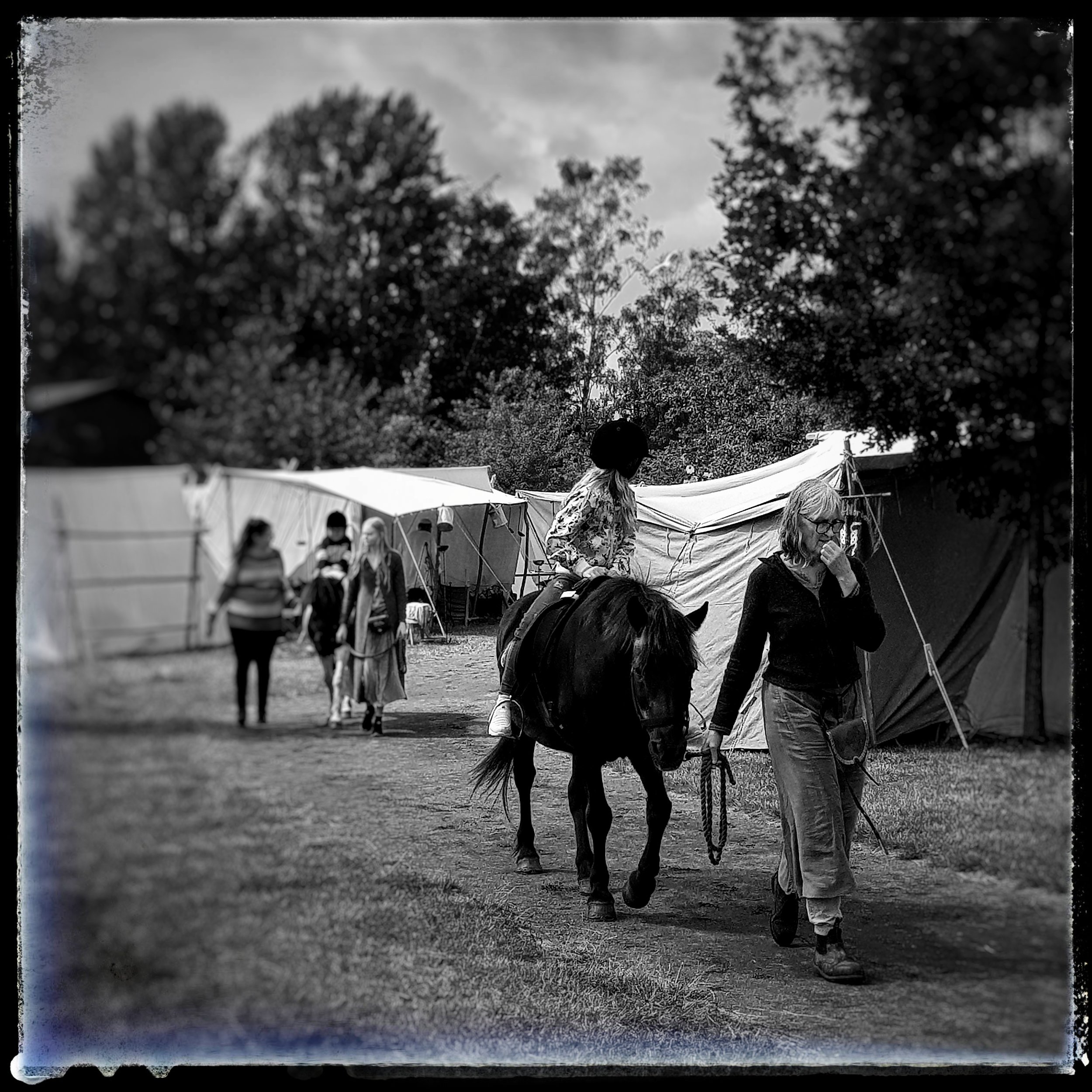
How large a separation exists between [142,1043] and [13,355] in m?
2.50

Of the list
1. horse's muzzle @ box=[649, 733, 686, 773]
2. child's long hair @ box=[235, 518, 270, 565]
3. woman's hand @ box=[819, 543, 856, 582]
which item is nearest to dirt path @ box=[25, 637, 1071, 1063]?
child's long hair @ box=[235, 518, 270, 565]

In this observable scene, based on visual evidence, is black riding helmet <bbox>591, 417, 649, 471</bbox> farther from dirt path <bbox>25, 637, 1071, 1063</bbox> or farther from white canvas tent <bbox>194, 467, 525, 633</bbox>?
dirt path <bbox>25, 637, 1071, 1063</bbox>

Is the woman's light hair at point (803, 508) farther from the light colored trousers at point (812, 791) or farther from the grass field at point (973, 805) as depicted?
the grass field at point (973, 805)

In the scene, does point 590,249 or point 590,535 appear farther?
point 590,535

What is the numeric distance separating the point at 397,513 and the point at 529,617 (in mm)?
938

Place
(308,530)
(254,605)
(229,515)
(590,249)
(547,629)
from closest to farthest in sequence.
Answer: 1. (229,515)
2. (254,605)
3. (308,530)
4. (590,249)
5. (547,629)

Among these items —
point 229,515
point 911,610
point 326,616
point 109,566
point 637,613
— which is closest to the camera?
point 109,566

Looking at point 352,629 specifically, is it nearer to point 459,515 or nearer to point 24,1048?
point 459,515

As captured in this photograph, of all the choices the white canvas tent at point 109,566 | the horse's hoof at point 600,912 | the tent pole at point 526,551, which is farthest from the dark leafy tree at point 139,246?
the horse's hoof at point 600,912

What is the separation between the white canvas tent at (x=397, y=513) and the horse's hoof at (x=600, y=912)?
1.47 metres

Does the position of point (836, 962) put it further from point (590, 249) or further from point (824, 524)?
point (590, 249)

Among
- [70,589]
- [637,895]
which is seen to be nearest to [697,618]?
[637,895]

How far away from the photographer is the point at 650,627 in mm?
4727

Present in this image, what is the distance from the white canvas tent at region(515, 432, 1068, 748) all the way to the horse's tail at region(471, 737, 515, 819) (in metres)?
0.73
